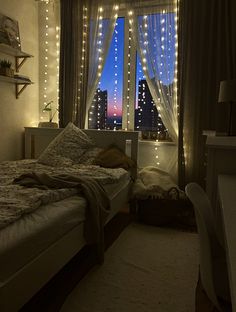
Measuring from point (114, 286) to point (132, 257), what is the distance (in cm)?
43

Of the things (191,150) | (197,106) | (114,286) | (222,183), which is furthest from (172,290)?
(197,106)

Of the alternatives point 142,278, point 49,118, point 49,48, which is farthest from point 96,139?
point 142,278

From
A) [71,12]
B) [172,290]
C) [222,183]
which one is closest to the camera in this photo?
[222,183]

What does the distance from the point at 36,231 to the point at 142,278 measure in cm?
92

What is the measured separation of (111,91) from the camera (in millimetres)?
3992

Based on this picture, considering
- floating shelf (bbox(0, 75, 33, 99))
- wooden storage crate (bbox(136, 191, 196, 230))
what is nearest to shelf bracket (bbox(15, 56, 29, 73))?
floating shelf (bbox(0, 75, 33, 99))

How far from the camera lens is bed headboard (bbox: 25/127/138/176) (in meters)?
3.46

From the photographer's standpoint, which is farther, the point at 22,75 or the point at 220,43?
the point at 22,75

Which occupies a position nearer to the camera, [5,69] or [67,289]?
[67,289]

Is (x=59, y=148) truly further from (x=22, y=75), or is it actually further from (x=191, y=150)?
(x=191, y=150)

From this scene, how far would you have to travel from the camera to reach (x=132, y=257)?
2.34m

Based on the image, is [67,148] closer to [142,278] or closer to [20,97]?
[20,97]

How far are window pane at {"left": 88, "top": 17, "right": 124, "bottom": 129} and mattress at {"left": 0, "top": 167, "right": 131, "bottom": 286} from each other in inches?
83.1

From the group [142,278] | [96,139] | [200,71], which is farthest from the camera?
[96,139]
